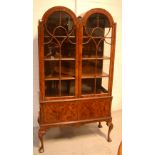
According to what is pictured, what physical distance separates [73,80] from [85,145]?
0.86 m

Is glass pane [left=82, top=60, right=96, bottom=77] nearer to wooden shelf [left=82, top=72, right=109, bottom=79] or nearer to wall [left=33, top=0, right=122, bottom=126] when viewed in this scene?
wooden shelf [left=82, top=72, right=109, bottom=79]

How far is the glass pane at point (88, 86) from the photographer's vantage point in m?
2.64

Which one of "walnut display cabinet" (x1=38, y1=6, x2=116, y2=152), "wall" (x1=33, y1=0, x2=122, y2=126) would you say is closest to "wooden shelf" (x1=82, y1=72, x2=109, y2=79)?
"walnut display cabinet" (x1=38, y1=6, x2=116, y2=152)

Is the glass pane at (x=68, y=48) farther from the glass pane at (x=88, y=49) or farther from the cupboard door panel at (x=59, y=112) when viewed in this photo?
the cupboard door panel at (x=59, y=112)

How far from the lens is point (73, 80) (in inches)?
100

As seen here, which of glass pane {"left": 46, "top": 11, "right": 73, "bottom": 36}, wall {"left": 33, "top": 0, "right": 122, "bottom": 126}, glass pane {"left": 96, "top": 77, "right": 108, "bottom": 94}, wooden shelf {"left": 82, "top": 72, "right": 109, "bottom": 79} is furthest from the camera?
wall {"left": 33, "top": 0, "right": 122, "bottom": 126}

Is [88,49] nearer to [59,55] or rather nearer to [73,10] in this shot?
[59,55]

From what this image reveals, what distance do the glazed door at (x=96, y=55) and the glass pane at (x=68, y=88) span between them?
10 cm

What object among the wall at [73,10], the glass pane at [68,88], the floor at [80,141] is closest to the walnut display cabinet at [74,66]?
the glass pane at [68,88]

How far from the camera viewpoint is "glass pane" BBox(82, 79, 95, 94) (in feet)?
8.65

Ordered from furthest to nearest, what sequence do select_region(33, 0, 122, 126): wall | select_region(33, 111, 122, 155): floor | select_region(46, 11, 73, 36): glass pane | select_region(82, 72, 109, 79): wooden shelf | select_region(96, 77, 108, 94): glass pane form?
select_region(33, 0, 122, 126): wall
select_region(96, 77, 108, 94): glass pane
select_region(82, 72, 109, 79): wooden shelf
select_region(33, 111, 122, 155): floor
select_region(46, 11, 73, 36): glass pane
